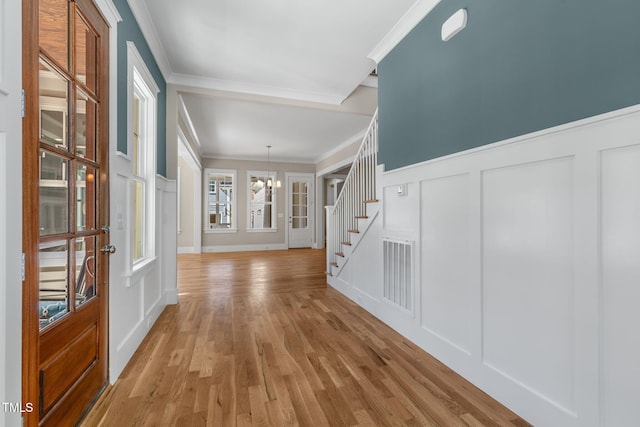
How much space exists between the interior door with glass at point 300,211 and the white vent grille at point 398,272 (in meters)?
6.08

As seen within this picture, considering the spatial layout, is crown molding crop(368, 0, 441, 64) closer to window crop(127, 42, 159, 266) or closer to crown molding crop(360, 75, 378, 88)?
crown molding crop(360, 75, 378, 88)

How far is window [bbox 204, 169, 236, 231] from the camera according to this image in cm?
791

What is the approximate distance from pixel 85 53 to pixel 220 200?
6.80m

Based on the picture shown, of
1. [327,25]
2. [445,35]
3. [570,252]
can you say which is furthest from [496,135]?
[327,25]

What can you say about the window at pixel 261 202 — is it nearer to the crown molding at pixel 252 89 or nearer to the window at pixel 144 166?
the crown molding at pixel 252 89

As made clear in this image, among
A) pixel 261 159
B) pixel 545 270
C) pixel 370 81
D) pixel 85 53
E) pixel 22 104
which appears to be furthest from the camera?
pixel 261 159

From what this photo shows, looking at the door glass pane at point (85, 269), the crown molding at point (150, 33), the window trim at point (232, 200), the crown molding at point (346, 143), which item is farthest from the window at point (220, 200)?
the door glass pane at point (85, 269)

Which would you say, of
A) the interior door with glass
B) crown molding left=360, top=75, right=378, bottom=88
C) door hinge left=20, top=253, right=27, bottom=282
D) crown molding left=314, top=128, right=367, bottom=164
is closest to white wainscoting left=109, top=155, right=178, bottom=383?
door hinge left=20, top=253, right=27, bottom=282

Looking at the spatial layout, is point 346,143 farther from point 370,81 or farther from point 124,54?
point 124,54

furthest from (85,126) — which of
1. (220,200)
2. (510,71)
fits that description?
(220,200)

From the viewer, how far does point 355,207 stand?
12.2 ft

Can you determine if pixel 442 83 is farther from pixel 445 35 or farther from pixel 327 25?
pixel 327 25

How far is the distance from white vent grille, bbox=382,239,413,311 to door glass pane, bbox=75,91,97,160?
234cm

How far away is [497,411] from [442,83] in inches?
84.9
